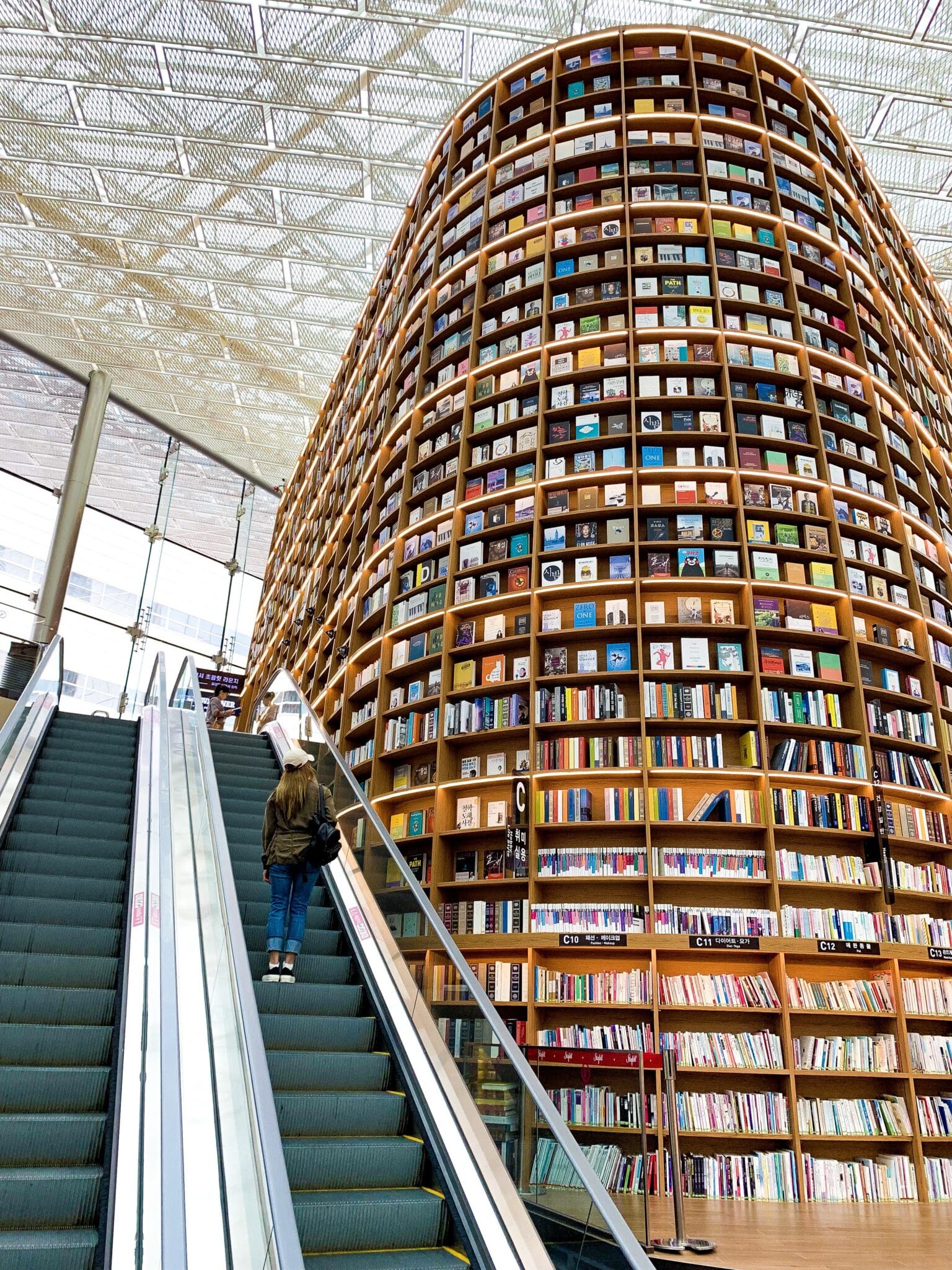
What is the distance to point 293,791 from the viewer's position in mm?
4199

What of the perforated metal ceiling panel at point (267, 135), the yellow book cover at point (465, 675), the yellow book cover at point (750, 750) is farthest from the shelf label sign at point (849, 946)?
the perforated metal ceiling panel at point (267, 135)

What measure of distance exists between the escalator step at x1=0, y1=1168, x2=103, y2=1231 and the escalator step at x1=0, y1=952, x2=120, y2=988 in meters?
1.02

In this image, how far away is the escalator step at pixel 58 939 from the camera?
142 inches

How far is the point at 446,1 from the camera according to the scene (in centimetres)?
888

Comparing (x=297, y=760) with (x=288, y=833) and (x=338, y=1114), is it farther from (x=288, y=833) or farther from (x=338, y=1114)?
(x=338, y=1114)

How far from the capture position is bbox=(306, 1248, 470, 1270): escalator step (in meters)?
2.44

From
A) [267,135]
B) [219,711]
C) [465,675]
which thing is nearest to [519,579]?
[465,675]

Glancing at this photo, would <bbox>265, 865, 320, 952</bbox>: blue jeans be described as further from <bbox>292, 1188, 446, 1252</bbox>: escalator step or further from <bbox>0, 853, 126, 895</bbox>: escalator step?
<bbox>292, 1188, 446, 1252</bbox>: escalator step

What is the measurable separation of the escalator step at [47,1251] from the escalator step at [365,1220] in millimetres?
557

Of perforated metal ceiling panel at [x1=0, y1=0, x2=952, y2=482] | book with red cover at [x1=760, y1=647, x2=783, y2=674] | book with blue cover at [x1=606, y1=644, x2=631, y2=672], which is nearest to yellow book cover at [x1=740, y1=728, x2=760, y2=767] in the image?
book with red cover at [x1=760, y1=647, x2=783, y2=674]

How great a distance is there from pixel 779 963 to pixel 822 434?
354cm

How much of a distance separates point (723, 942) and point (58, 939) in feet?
10.4

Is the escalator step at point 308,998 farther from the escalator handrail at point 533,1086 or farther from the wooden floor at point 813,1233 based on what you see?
the wooden floor at point 813,1233

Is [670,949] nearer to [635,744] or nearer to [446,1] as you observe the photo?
[635,744]
